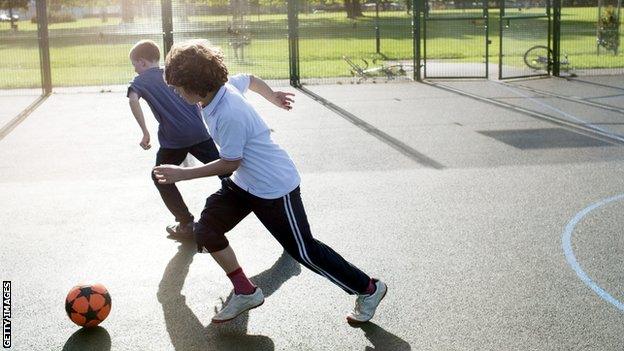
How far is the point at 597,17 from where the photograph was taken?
82.1 ft

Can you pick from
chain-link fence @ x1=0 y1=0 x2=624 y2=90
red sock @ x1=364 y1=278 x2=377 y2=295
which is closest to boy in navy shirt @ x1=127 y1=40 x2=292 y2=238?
red sock @ x1=364 y1=278 x2=377 y2=295

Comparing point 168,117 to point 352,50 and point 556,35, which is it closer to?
point 556,35

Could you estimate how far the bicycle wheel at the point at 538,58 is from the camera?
2150cm

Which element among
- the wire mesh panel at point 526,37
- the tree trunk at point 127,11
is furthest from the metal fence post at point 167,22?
the wire mesh panel at point 526,37

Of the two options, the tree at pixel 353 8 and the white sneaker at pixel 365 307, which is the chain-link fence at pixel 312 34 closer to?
the tree at pixel 353 8

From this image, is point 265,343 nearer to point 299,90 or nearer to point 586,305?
point 586,305

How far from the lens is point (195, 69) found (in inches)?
200

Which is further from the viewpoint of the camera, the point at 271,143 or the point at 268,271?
the point at 268,271

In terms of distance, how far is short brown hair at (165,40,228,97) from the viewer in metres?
5.07

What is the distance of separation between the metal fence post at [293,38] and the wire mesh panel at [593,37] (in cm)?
678

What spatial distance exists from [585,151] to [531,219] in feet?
12.6

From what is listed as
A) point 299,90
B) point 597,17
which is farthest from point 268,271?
point 597,17

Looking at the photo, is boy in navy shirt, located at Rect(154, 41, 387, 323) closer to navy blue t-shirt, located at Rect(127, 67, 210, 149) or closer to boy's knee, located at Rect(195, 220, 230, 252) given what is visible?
boy's knee, located at Rect(195, 220, 230, 252)

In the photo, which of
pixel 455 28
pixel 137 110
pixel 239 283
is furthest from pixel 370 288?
pixel 455 28
